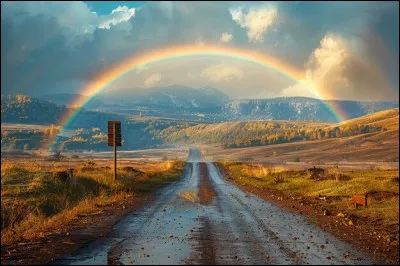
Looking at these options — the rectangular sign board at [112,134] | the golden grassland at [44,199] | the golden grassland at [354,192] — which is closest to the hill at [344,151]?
the golden grassland at [354,192]

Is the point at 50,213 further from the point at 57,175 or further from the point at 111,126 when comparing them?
the point at 111,126

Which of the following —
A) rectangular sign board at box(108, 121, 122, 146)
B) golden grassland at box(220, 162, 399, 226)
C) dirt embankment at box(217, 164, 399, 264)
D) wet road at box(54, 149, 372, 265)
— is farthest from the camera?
rectangular sign board at box(108, 121, 122, 146)

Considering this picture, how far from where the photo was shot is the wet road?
10031 mm

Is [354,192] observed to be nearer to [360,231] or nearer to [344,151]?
[360,231]

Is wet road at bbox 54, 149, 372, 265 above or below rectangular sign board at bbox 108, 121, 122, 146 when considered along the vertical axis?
below

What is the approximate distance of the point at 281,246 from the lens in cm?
1150

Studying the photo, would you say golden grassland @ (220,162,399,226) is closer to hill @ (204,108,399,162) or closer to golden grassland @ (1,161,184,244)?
golden grassland @ (1,161,184,244)

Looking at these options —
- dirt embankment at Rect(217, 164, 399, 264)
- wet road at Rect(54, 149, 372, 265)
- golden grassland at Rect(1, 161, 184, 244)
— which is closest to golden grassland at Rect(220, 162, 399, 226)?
dirt embankment at Rect(217, 164, 399, 264)

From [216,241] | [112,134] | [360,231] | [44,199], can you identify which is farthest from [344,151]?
[216,241]

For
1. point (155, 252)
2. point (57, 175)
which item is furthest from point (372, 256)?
point (57, 175)

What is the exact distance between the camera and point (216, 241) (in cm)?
1213

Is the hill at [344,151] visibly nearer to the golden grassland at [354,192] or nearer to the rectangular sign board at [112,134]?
the golden grassland at [354,192]

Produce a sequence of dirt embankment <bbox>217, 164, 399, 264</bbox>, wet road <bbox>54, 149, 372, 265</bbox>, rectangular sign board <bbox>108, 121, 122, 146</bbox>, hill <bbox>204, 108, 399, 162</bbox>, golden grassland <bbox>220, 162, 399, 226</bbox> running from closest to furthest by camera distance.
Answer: wet road <bbox>54, 149, 372, 265</bbox>, dirt embankment <bbox>217, 164, 399, 264</bbox>, golden grassland <bbox>220, 162, 399, 226</bbox>, rectangular sign board <bbox>108, 121, 122, 146</bbox>, hill <bbox>204, 108, 399, 162</bbox>

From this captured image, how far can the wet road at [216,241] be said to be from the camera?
32.9 feet
